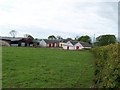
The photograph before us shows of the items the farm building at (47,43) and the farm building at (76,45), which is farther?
the farm building at (47,43)

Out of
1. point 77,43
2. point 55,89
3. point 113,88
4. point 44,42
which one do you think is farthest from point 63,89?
point 44,42

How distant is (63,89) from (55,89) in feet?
0.87

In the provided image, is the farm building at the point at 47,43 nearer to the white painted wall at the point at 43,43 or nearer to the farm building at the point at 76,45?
the white painted wall at the point at 43,43

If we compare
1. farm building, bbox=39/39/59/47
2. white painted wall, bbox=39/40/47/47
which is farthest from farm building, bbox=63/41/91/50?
white painted wall, bbox=39/40/47/47

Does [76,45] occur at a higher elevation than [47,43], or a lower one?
lower

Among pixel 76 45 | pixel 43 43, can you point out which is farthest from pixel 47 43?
pixel 76 45

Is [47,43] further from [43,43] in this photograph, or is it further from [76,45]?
[76,45]

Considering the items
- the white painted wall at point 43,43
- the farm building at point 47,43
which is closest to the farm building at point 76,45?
the farm building at point 47,43

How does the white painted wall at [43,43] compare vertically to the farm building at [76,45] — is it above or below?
above

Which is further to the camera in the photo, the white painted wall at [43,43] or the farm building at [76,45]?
the white painted wall at [43,43]

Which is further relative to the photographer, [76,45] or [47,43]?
[47,43]

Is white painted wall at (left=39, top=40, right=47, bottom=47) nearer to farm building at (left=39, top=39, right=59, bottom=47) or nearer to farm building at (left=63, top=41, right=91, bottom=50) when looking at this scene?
farm building at (left=39, top=39, right=59, bottom=47)

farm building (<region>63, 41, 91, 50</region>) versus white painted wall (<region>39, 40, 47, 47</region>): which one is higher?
white painted wall (<region>39, 40, 47, 47</region>)

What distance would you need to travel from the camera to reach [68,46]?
93.8 m
